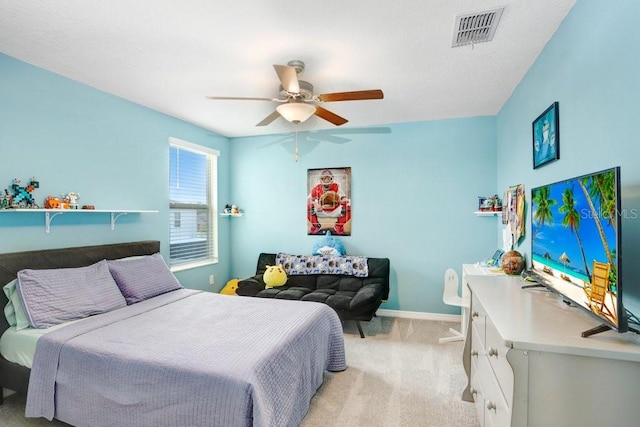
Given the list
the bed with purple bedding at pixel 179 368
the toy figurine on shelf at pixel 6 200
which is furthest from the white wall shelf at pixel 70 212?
the bed with purple bedding at pixel 179 368

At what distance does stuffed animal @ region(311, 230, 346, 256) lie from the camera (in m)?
4.47

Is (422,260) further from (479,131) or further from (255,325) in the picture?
(255,325)

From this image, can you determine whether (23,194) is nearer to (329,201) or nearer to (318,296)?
(318,296)

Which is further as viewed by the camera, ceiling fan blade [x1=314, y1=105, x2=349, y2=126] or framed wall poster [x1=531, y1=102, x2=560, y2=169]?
ceiling fan blade [x1=314, y1=105, x2=349, y2=126]

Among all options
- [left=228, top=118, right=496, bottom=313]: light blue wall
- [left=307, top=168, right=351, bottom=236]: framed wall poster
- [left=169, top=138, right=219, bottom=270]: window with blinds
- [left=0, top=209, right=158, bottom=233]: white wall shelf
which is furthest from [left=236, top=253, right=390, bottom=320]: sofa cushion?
[left=0, top=209, right=158, bottom=233]: white wall shelf

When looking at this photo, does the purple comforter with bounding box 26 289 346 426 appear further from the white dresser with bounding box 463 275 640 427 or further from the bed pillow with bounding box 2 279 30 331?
the white dresser with bounding box 463 275 640 427

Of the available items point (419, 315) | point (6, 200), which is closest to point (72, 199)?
point (6, 200)

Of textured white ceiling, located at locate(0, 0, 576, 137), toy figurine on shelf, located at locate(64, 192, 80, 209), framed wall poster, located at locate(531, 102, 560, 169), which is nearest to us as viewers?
textured white ceiling, located at locate(0, 0, 576, 137)

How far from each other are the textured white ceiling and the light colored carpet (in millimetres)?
2537

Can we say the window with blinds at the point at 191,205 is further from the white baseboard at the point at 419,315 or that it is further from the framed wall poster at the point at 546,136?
the framed wall poster at the point at 546,136

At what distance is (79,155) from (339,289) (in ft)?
10.2

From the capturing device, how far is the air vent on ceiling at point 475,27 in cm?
200

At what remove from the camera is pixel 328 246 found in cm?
452

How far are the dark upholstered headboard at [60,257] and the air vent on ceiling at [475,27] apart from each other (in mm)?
3397
